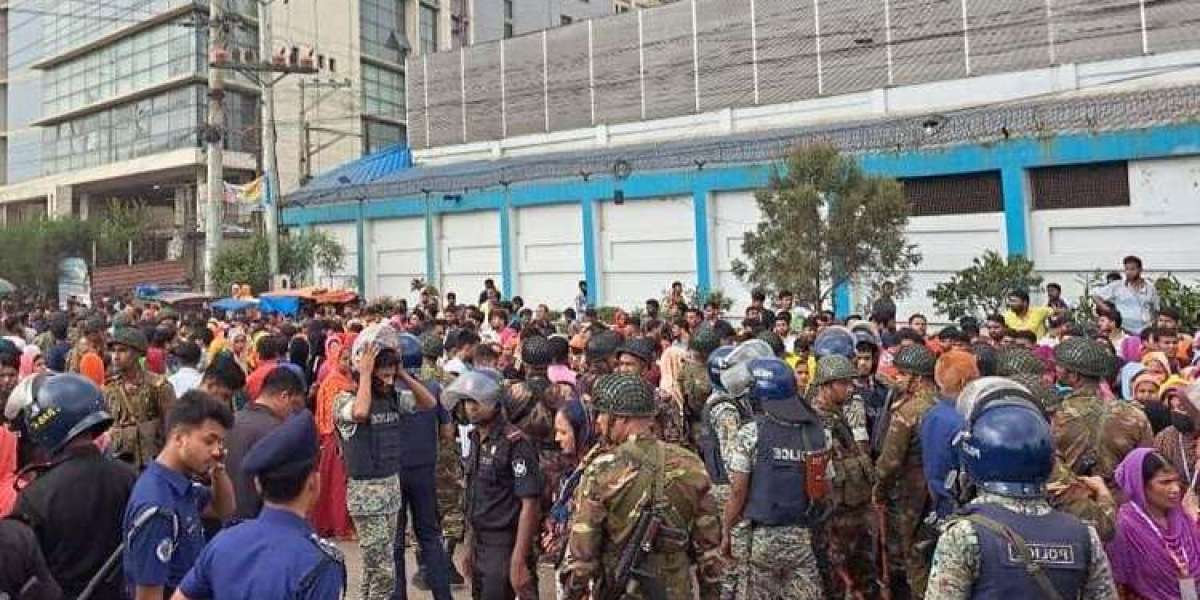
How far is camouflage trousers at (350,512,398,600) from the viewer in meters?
5.34

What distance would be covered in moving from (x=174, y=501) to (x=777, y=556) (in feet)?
9.38

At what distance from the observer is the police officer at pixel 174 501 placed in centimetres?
312

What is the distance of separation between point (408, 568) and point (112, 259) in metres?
37.2

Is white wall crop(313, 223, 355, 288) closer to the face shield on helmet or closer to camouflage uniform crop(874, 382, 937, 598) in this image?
the face shield on helmet

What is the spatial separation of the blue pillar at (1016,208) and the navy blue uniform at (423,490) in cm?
1645

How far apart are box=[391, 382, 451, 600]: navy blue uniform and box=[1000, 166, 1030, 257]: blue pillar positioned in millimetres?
16448

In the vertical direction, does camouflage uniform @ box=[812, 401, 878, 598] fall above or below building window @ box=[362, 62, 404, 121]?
below

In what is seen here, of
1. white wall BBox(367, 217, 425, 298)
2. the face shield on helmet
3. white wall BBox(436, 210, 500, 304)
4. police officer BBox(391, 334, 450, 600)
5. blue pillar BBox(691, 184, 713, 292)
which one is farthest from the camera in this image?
white wall BBox(367, 217, 425, 298)

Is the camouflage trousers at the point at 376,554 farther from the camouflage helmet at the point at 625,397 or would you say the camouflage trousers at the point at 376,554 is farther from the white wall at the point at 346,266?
the white wall at the point at 346,266

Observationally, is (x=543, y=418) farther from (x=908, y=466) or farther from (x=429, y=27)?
(x=429, y=27)

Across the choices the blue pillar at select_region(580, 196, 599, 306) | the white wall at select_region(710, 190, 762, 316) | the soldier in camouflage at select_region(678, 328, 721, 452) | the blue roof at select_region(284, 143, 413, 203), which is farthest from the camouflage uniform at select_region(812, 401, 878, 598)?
the blue roof at select_region(284, 143, 413, 203)

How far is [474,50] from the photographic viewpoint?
34.5 meters

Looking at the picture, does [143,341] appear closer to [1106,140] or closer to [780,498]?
[780,498]

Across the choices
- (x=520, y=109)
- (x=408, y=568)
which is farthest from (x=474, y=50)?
(x=408, y=568)
